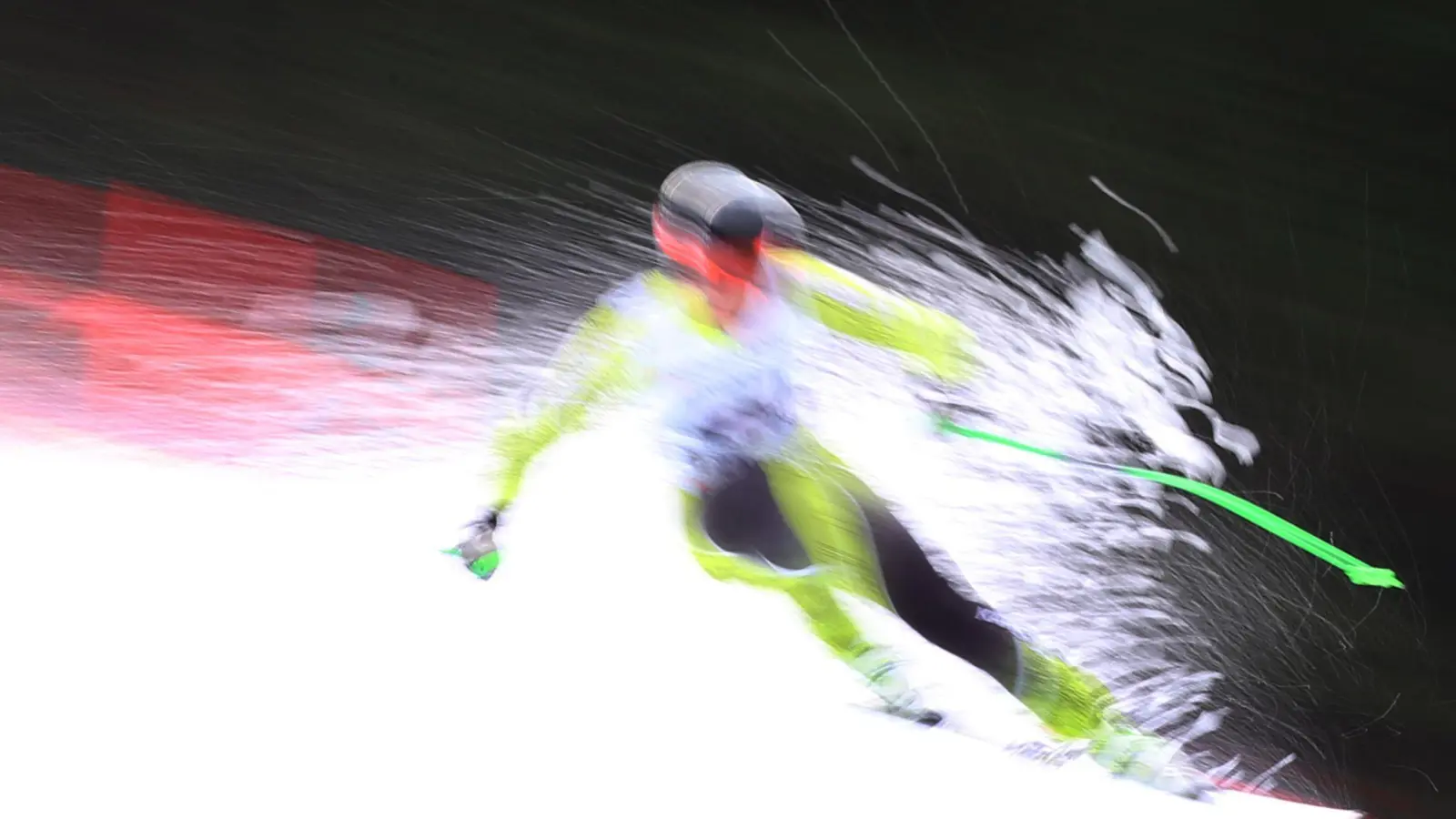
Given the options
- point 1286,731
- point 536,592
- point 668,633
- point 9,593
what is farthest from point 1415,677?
point 9,593

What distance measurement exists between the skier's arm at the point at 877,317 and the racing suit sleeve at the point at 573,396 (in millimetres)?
141

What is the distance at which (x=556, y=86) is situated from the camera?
0.90m

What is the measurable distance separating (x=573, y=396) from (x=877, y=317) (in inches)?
9.7

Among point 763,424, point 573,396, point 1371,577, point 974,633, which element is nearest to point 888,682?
point 974,633

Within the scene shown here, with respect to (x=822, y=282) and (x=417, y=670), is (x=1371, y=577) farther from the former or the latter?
(x=417, y=670)

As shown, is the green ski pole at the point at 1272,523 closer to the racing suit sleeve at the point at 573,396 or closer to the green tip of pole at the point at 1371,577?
the green tip of pole at the point at 1371,577

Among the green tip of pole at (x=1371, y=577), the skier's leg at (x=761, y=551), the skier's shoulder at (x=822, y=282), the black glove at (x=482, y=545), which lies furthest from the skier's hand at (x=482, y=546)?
the green tip of pole at (x=1371, y=577)

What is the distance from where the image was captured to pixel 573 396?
2.62 ft

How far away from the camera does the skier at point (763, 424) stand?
79cm

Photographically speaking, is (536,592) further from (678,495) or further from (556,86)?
(556,86)

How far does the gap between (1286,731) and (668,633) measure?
580 millimetres

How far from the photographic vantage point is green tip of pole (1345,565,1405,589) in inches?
36.6

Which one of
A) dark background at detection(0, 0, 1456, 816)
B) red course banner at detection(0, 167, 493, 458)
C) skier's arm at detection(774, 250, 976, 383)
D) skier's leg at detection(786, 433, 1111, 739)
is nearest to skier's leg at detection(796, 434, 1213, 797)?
skier's leg at detection(786, 433, 1111, 739)

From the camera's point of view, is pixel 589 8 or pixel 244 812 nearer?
pixel 244 812
